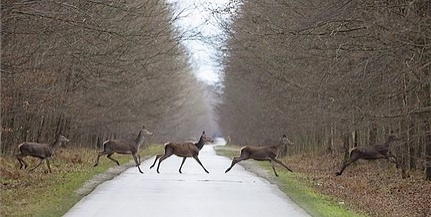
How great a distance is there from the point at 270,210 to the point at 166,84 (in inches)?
1547

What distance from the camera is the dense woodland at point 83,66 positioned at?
19891 mm

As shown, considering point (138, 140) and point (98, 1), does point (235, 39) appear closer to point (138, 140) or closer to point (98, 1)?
point (138, 140)

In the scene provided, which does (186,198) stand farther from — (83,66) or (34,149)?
(34,149)

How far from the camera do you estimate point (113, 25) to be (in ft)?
76.4

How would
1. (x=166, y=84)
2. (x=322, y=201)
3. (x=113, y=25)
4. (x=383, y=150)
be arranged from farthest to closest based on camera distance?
(x=166, y=84)
(x=383, y=150)
(x=113, y=25)
(x=322, y=201)

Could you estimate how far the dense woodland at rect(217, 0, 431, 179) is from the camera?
18.3m

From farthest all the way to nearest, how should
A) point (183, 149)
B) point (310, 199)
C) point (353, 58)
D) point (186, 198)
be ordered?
1. point (183, 149)
2. point (310, 199)
3. point (353, 58)
4. point (186, 198)

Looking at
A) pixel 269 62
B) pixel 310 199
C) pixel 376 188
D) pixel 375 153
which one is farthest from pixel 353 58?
pixel 269 62

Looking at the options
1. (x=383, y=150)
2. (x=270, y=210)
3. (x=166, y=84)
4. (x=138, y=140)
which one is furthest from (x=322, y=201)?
(x=166, y=84)

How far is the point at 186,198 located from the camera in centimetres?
A: 2053

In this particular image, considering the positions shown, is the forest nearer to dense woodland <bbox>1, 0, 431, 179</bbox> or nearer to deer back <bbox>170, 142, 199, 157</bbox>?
dense woodland <bbox>1, 0, 431, 179</bbox>

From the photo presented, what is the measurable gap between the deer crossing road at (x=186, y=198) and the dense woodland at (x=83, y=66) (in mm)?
3945

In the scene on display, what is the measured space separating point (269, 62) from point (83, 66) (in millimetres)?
7840

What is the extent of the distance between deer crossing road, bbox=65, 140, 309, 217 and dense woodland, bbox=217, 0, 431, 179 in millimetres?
3337
